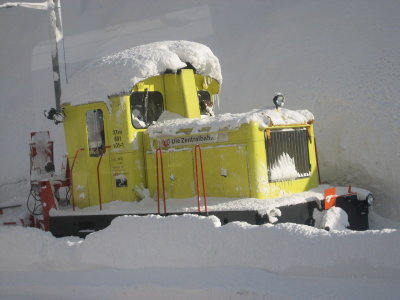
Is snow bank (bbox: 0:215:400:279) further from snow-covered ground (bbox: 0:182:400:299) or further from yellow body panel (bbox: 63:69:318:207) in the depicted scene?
yellow body panel (bbox: 63:69:318:207)

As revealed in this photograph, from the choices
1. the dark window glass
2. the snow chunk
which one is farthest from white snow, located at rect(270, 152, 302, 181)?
the snow chunk

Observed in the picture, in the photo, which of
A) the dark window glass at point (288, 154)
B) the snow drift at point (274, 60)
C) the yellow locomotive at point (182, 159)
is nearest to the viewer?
the yellow locomotive at point (182, 159)

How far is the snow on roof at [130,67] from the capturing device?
819 cm

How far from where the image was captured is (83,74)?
8789 mm

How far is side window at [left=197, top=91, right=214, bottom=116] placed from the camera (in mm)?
9328

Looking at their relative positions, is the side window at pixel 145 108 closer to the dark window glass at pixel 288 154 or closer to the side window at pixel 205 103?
the side window at pixel 205 103

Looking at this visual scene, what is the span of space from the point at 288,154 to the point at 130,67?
268 cm

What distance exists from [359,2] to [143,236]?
12004 mm

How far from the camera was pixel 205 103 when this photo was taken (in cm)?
936

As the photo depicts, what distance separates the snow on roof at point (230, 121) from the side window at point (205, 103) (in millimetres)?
965

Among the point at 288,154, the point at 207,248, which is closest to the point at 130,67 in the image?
the point at 288,154

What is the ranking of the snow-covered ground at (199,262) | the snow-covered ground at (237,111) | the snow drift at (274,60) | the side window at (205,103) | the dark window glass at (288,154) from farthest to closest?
the snow drift at (274,60) → the side window at (205,103) → the dark window glass at (288,154) → the snow-covered ground at (237,111) → the snow-covered ground at (199,262)

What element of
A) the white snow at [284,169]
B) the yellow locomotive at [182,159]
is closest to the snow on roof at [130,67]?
the yellow locomotive at [182,159]

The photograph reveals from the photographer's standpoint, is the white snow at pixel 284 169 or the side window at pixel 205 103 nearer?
the white snow at pixel 284 169
